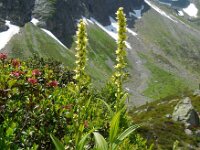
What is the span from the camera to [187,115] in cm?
10144

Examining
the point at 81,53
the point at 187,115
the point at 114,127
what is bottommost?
the point at 187,115

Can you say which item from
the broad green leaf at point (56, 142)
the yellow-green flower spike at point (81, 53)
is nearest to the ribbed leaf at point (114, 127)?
the broad green leaf at point (56, 142)

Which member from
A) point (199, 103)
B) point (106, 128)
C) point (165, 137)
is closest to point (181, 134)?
point (165, 137)

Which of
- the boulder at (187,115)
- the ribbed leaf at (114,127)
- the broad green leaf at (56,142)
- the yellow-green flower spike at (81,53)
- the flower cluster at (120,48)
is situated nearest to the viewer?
the broad green leaf at (56,142)

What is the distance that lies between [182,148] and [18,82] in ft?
256

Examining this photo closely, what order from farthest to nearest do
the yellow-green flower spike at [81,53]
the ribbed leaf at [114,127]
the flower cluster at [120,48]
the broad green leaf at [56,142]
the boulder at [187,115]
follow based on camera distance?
the boulder at [187,115], the flower cluster at [120,48], the yellow-green flower spike at [81,53], the ribbed leaf at [114,127], the broad green leaf at [56,142]

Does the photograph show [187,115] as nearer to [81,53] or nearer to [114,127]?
[81,53]

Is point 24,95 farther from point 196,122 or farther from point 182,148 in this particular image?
point 196,122

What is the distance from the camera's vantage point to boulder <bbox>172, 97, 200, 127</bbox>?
101 meters

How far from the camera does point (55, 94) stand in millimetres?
13180

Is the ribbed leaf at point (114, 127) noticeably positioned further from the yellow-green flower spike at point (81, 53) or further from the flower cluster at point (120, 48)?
the yellow-green flower spike at point (81, 53)

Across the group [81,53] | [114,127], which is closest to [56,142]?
[114,127]

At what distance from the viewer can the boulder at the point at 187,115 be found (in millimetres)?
100688

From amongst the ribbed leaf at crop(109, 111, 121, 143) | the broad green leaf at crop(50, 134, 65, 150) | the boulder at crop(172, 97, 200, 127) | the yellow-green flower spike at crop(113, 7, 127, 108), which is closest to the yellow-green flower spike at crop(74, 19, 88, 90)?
the yellow-green flower spike at crop(113, 7, 127, 108)
